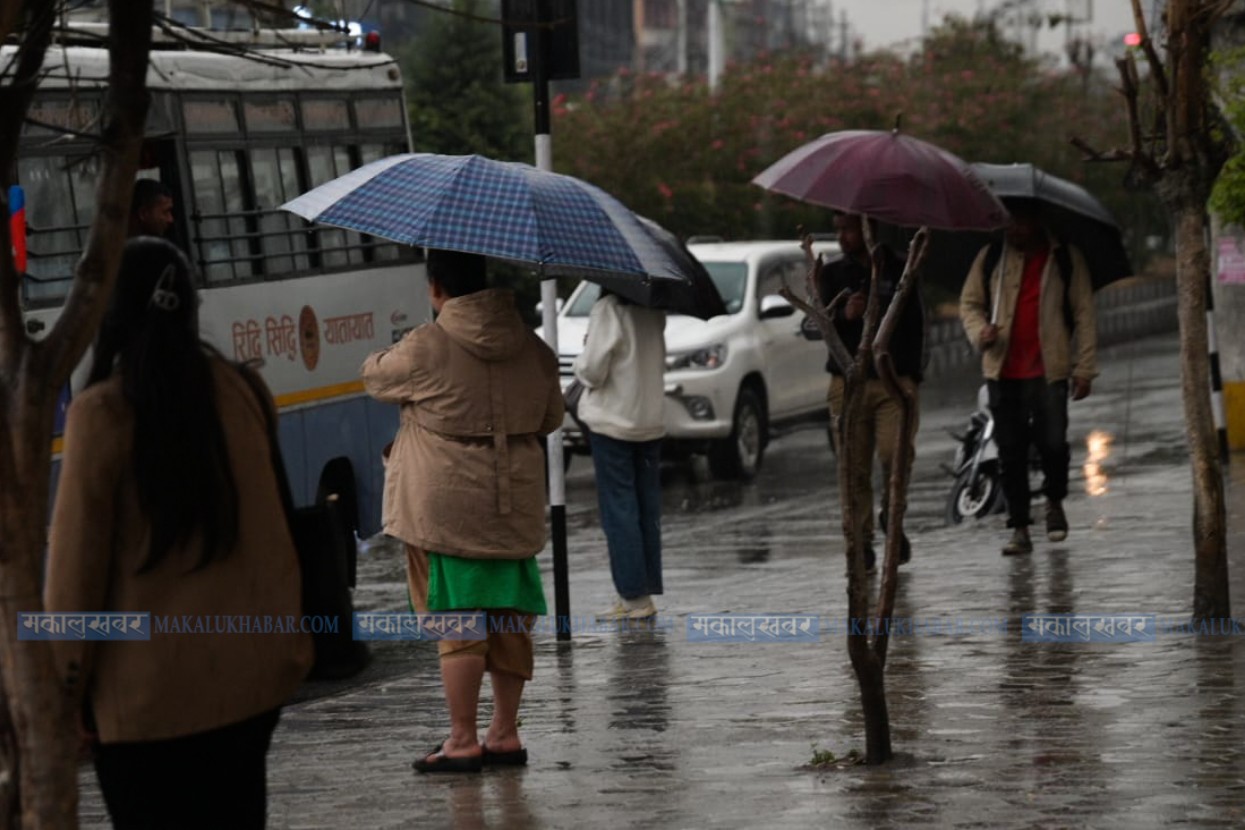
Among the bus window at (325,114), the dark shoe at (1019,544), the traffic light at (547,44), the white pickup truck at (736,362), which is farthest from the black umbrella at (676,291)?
the white pickup truck at (736,362)

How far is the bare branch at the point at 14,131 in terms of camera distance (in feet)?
16.9

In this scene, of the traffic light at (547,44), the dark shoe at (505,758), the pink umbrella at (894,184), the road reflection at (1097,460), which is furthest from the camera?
the road reflection at (1097,460)

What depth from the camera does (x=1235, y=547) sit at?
1252cm

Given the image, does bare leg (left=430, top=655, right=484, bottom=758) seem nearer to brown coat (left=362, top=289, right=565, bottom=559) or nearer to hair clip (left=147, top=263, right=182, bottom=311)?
brown coat (left=362, top=289, right=565, bottom=559)

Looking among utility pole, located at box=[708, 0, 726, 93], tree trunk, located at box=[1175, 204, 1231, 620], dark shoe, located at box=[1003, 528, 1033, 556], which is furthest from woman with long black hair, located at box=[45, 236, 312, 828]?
utility pole, located at box=[708, 0, 726, 93]

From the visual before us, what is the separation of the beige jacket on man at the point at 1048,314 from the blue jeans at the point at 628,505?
241 centimetres

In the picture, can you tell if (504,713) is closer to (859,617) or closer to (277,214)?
(859,617)

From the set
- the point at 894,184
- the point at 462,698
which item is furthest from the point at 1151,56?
the point at 462,698

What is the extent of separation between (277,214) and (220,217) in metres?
0.51

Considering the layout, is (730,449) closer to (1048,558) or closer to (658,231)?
(1048,558)

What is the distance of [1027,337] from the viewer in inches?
508

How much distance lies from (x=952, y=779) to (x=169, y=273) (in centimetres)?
327

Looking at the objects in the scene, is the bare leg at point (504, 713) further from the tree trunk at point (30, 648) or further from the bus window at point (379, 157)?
the bus window at point (379, 157)

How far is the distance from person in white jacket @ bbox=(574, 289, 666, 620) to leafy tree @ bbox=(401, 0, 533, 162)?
20.7 metres
